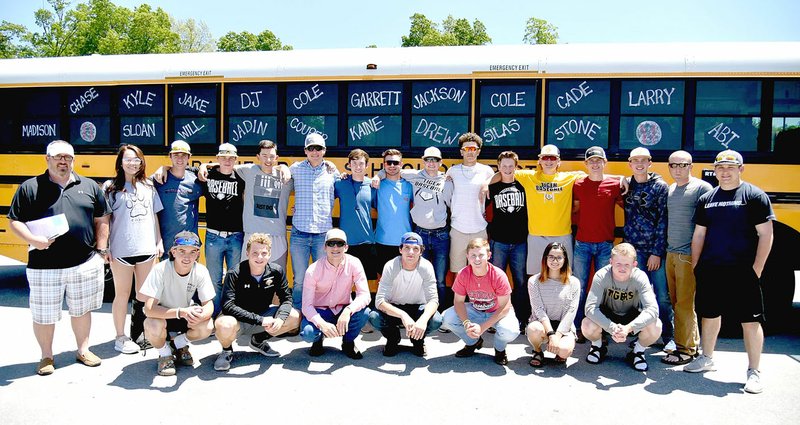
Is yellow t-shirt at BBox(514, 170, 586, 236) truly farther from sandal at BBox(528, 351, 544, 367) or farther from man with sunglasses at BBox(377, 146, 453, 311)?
sandal at BBox(528, 351, 544, 367)

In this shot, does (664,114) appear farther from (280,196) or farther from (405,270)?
(280,196)

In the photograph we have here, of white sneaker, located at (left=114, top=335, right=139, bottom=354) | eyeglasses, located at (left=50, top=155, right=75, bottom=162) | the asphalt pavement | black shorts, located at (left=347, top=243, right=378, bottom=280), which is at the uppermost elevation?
eyeglasses, located at (left=50, top=155, right=75, bottom=162)

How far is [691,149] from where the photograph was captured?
5.81m

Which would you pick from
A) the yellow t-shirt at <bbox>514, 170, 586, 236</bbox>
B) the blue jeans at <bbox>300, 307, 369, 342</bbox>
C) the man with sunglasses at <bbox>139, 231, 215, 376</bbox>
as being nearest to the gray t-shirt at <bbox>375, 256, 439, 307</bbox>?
the blue jeans at <bbox>300, 307, 369, 342</bbox>

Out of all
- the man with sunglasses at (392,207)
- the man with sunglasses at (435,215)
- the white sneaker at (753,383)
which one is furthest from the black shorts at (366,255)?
the white sneaker at (753,383)

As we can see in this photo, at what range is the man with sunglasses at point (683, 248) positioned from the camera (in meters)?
5.14

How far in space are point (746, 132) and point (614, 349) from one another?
2.61m

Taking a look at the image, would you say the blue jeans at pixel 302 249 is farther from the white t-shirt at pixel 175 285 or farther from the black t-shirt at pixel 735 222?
the black t-shirt at pixel 735 222

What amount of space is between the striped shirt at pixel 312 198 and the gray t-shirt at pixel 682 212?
10.9 ft

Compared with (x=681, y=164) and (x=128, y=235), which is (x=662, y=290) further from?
(x=128, y=235)

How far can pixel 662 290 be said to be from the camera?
539 cm

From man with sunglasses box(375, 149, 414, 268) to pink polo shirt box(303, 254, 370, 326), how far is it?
721mm

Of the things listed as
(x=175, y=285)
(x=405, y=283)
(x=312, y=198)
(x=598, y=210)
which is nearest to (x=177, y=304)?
(x=175, y=285)

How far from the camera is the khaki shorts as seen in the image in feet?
18.8
